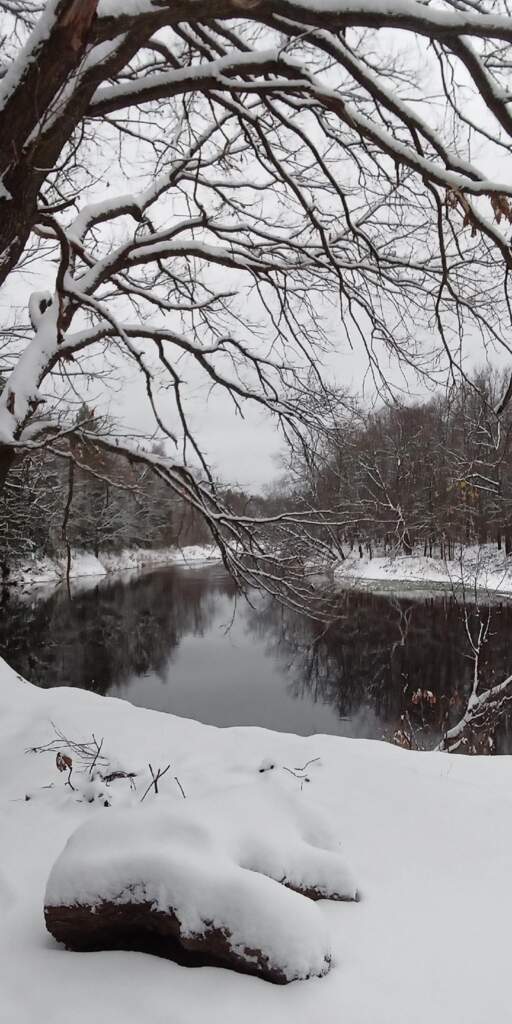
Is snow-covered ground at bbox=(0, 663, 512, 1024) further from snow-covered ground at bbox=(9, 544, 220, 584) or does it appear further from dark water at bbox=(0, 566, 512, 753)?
snow-covered ground at bbox=(9, 544, 220, 584)

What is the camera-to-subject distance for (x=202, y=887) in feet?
Answer: 6.57

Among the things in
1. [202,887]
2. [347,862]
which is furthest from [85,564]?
[202,887]

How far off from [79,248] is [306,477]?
2676 mm

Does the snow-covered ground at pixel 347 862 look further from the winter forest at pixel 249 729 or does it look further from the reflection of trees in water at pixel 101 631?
the reflection of trees in water at pixel 101 631

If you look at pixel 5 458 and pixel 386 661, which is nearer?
pixel 5 458

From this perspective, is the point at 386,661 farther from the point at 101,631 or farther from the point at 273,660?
the point at 101,631

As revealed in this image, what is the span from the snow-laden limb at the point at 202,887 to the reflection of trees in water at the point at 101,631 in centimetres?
840

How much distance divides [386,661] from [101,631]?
9.89 m

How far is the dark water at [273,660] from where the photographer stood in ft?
40.1

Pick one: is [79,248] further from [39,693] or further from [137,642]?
[137,642]

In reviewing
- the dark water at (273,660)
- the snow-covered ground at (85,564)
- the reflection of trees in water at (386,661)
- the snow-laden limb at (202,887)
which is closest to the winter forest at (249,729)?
the snow-laden limb at (202,887)

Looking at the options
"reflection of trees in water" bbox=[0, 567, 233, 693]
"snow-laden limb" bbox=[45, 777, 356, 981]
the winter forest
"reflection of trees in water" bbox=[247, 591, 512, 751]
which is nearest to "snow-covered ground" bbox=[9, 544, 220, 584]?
"reflection of trees in water" bbox=[0, 567, 233, 693]

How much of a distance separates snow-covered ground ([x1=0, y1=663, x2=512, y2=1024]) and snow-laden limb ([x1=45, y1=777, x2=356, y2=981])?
0.06 m

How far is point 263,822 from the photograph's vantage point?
8.64ft
